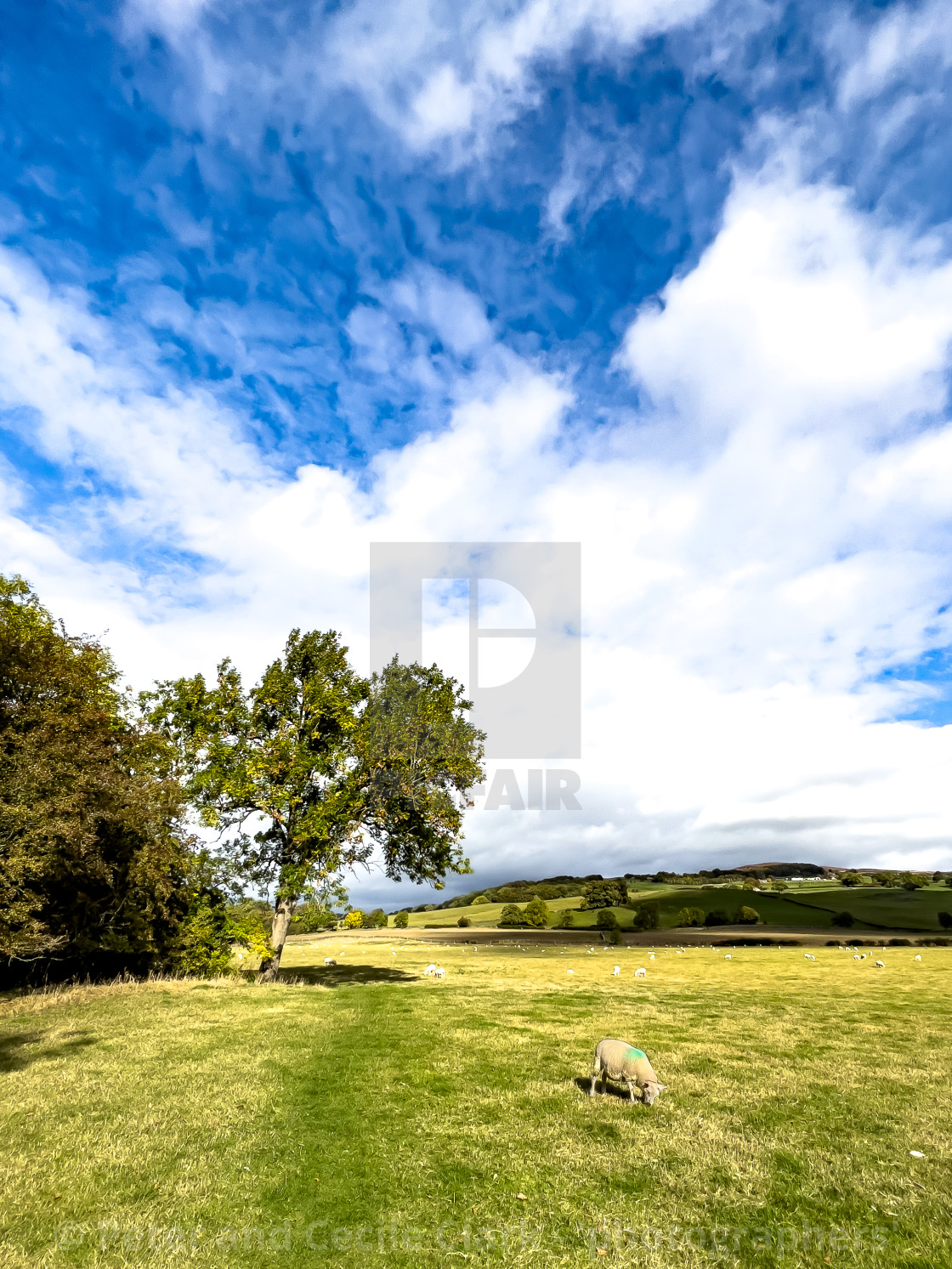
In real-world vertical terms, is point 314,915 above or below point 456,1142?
above

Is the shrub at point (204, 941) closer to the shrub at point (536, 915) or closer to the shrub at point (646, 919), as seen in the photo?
the shrub at point (536, 915)

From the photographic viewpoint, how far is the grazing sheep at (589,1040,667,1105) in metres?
11.6

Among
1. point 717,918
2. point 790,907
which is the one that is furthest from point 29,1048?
point 790,907

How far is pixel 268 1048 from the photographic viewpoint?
52.4ft

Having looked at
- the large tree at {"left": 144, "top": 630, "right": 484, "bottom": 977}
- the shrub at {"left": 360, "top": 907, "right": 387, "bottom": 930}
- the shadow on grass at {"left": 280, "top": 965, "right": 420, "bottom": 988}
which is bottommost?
the shrub at {"left": 360, "top": 907, "right": 387, "bottom": 930}

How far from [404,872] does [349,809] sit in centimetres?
479

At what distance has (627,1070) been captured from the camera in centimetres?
1187

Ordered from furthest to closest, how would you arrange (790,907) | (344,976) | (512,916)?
(790,907), (512,916), (344,976)

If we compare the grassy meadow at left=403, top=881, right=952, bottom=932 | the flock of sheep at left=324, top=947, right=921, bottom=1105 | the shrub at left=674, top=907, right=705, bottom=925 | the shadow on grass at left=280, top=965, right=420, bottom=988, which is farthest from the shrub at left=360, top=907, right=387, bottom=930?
A: the flock of sheep at left=324, top=947, right=921, bottom=1105

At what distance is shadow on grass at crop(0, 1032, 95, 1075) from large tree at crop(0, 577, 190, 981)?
12.0 ft

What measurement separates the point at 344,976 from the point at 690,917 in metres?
92.3

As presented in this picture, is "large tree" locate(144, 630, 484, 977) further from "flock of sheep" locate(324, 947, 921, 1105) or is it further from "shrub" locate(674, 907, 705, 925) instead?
"shrub" locate(674, 907, 705, 925)

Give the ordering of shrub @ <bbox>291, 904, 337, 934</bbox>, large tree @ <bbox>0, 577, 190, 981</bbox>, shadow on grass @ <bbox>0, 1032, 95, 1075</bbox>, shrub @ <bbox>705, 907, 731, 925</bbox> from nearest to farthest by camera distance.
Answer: shadow on grass @ <bbox>0, 1032, 95, 1075</bbox> → large tree @ <bbox>0, 577, 190, 981</bbox> → shrub @ <bbox>291, 904, 337, 934</bbox> → shrub @ <bbox>705, 907, 731, 925</bbox>

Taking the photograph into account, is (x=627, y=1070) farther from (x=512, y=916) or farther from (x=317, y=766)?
(x=512, y=916)
